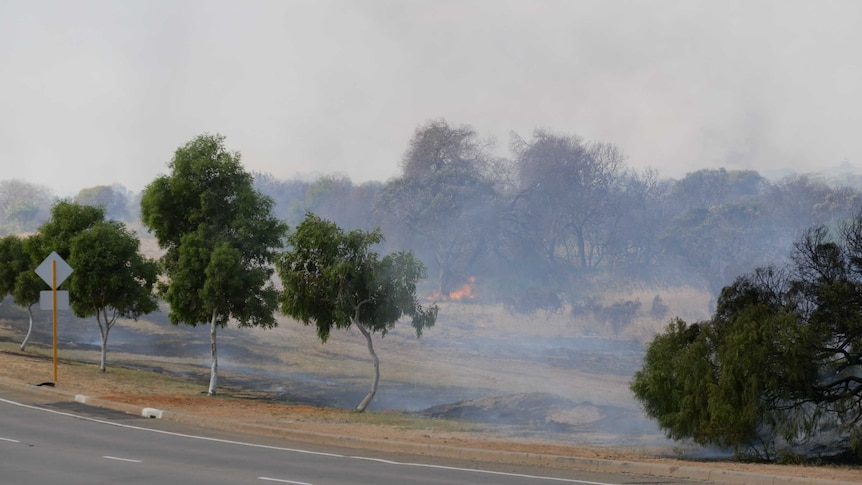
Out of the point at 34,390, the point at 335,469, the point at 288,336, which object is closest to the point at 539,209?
the point at 288,336

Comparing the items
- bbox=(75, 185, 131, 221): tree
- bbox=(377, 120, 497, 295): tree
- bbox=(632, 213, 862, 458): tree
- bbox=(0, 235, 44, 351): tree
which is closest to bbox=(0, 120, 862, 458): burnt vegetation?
bbox=(377, 120, 497, 295): tree

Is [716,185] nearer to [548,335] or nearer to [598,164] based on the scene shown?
[598,164]

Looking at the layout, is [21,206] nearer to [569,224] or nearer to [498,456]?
[569,224]

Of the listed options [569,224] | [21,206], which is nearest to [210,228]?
[569,224]

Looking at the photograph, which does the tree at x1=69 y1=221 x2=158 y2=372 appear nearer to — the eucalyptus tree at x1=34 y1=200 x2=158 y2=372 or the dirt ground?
the eucalyptus tree at x1=34 y1=200 x2=158 y2=372

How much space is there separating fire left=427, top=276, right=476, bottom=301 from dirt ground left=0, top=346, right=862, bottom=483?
49523 mm

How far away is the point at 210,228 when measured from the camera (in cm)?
3625

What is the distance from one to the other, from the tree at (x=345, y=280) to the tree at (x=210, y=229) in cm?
248

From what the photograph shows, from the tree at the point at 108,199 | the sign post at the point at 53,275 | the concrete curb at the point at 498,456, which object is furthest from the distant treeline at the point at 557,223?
the tree at the point at 108,199

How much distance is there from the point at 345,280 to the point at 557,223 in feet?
230

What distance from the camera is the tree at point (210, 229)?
35875 mm

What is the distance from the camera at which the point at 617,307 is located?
8625 centimetres

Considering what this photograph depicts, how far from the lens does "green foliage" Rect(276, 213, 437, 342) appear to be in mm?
33438

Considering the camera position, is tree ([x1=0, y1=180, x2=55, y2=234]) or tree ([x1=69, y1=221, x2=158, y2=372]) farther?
tree ([x1=0, y1=180, x2=55, y2=234])
